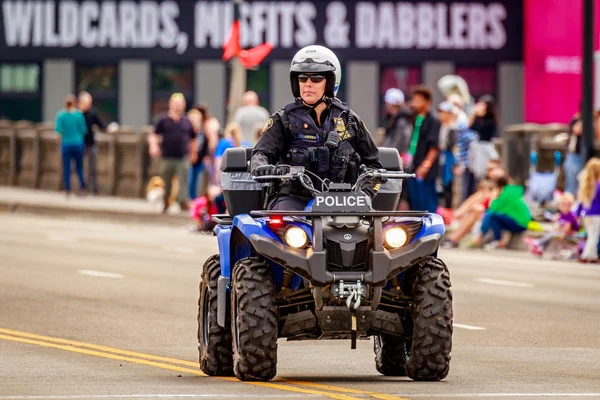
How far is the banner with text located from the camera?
46406mm

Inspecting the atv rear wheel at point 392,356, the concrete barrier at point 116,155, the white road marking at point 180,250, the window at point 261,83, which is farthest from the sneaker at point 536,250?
the window at point 261,83

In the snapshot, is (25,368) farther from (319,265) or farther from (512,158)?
(512,158)

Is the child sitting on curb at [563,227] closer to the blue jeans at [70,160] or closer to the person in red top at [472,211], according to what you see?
the person in red top at [472,211]

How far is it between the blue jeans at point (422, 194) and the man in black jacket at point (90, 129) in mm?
10370

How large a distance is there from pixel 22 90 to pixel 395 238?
38610 millimetres

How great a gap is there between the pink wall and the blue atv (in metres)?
31.7

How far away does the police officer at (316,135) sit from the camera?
11.1m

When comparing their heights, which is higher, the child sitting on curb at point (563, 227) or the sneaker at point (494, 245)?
the child sitting on curb at point (563, 227)

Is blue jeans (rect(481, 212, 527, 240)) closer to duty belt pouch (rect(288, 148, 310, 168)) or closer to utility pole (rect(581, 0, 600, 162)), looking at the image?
utility pole (rect(581, 0, 600, 162))

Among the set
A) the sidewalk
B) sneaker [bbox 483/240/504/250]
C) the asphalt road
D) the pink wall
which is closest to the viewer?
the asphalt road

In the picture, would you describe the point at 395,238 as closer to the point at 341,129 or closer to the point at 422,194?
the point at 341,129

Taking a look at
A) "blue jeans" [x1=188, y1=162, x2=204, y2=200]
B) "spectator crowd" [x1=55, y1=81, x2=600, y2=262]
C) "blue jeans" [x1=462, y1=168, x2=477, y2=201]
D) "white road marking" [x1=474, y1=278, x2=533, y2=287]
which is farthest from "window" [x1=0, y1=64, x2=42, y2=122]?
"white road marking" [x1=474, y1=278, x2=533, y2=287]

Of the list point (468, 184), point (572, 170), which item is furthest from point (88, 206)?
point (572, 170)

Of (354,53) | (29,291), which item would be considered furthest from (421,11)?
(29,291)
